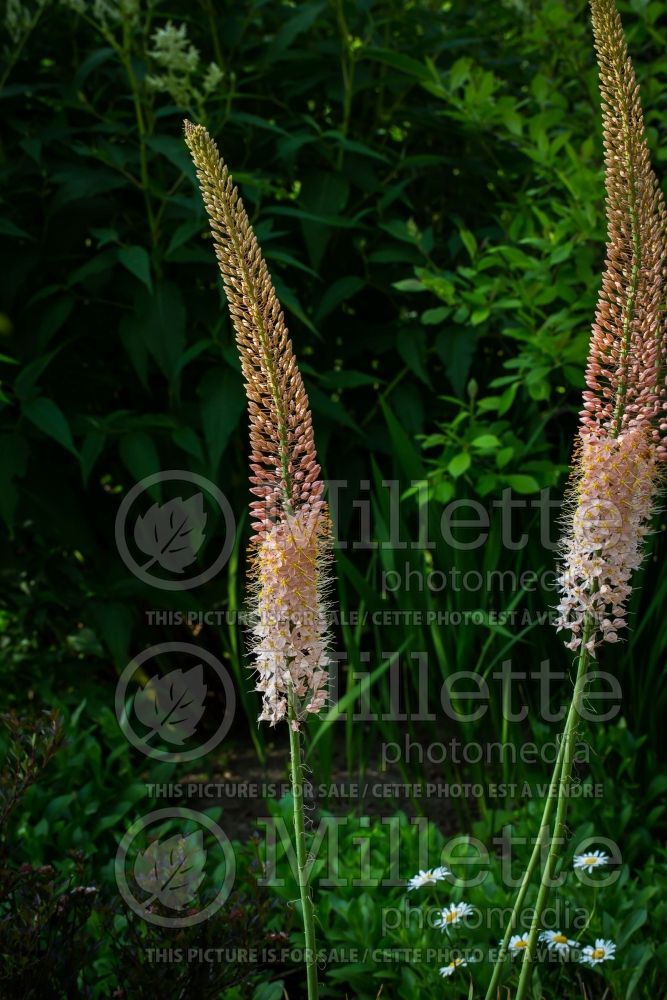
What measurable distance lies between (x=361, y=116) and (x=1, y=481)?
2.19 metres

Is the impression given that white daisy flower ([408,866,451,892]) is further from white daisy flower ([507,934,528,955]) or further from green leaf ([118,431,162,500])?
green leaf ([118,431,162,500])

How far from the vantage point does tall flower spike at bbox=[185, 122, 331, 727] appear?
1.79 meters

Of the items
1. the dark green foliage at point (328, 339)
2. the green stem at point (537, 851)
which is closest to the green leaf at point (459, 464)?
the dark green foliage at point (328, 339)

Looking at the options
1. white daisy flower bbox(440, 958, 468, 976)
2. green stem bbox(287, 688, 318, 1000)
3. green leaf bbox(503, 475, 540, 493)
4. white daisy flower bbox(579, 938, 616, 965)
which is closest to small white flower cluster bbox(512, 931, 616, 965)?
white daisy flower bbox(579, 938, 616, 965)

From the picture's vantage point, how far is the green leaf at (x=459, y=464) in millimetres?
3223

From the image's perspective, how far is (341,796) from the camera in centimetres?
381

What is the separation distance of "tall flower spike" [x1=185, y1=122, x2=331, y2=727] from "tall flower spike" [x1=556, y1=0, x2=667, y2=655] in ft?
1.76

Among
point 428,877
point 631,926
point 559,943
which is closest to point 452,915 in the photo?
point 428,877

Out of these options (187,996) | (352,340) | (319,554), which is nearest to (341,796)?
(187,996)

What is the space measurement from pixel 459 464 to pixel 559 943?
1.45 m

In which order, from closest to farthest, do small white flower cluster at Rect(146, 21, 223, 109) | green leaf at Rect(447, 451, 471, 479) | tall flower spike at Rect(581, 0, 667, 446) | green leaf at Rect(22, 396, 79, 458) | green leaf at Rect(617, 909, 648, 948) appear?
tall flower spike at Rect(581, 0, 667, 446)
green leaf at Rect(617, 909, 648, 948)
green leaf at Rect(447, 451, 471, 479)
green leaf at Rect(22, 396, 79, 458)
small white flower cluster at Rect(146, 21, 223, 109)

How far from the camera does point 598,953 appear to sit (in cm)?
258

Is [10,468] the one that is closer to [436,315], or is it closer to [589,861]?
[436,315]

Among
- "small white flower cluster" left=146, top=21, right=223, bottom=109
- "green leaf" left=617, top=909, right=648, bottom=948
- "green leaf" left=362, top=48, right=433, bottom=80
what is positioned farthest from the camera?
"green leaf" left=362, top=48, right=433, bottom=80
